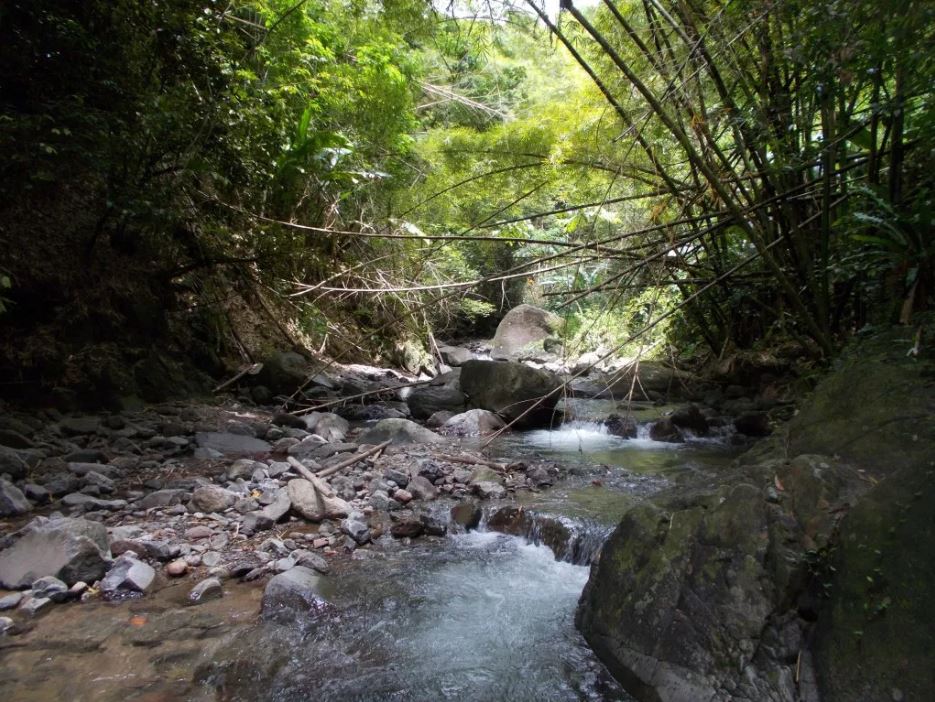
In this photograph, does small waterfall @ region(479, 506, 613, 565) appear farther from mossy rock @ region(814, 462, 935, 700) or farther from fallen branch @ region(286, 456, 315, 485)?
mossy rock @ region(814, 462, 935, 700)

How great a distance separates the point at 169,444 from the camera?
16.7ft

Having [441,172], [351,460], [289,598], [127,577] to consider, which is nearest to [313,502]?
[351,460]

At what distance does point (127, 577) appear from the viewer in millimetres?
2949

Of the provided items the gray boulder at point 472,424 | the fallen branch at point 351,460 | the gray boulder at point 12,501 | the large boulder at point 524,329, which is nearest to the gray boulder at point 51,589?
the gray boulder at point 12,501

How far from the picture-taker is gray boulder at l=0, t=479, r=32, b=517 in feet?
11.4

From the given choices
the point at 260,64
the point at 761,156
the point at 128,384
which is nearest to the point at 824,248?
the point at 761,156

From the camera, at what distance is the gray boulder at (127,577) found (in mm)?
2926

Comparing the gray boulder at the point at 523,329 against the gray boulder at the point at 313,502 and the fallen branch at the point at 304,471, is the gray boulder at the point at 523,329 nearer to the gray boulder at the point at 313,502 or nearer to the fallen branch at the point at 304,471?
the fallen branch at the point at 304,471

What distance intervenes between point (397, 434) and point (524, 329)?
1155 cm

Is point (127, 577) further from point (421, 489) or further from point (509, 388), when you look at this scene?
point (509, 388)

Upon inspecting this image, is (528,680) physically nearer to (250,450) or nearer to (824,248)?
(824,248)

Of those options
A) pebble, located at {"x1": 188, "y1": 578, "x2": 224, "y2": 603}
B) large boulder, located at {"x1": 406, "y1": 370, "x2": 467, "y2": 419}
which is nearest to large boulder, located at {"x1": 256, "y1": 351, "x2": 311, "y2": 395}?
large boulder, located at {"x1": 406, "y1": 370, "x2": 467, "y2": 419}

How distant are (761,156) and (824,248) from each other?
94 cm

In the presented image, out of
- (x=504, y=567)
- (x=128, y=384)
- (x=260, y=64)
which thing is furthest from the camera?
(x=260, y=64)
